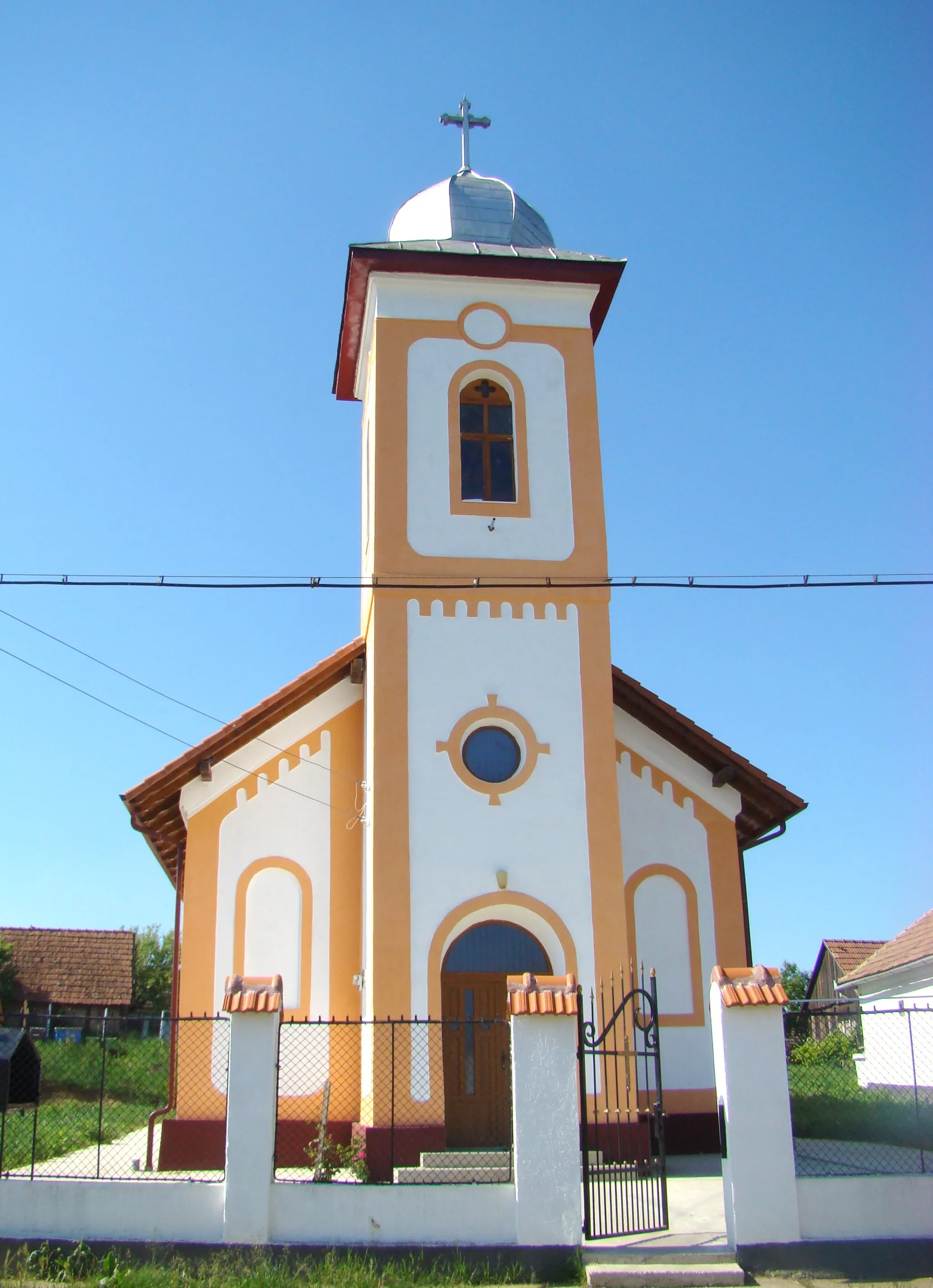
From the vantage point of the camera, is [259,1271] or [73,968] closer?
[259,1271]

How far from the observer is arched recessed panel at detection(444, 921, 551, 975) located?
49.8 feet

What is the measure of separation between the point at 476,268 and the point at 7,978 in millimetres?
28663

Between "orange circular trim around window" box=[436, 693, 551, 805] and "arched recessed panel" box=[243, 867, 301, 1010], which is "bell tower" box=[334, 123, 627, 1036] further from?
"arched recessed panel" box=[243, 867, 301, 1010]

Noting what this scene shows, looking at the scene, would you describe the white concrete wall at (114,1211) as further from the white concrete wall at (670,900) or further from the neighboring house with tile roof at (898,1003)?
the neighboring house with tile roof at (898,1003)

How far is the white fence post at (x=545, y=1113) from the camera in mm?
10359

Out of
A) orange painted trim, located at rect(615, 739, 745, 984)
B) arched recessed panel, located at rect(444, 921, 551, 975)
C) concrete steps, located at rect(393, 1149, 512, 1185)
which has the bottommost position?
concrete steps, located at rect(393, 1149, 512, 1185)

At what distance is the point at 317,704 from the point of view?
17.2 meters

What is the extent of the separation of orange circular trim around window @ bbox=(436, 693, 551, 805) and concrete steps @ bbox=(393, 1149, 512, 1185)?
13.5ft

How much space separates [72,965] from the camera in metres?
39.1

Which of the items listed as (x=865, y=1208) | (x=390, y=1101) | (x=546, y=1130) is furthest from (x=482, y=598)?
(x=865, y=1208)

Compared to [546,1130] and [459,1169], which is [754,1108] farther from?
[459,1169]

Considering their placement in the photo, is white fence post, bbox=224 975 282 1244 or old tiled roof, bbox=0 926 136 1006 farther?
old tiled roof, bbox=0 926 136 1006

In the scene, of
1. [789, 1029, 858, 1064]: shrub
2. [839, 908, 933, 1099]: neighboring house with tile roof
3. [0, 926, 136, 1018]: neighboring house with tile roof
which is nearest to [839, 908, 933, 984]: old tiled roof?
[839, 908, 933, 1099]: neighboring house with tile roof

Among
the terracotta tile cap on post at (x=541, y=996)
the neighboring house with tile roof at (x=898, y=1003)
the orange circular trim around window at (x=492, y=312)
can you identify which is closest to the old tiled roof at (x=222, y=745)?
the orange circular trim around window at (x=492, y=312)
